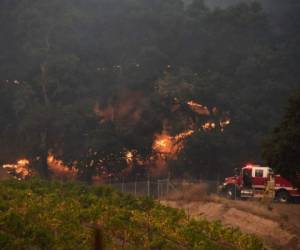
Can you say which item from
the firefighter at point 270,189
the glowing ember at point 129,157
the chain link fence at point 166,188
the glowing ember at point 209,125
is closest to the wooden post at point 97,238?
the firefighter at point 270,189

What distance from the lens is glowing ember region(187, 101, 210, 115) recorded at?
5981 cm

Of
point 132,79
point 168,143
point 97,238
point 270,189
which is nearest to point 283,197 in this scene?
point 270,189

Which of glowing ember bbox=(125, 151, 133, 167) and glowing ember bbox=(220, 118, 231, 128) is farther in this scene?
glowing ember bbox=(220, 118, 231, 128)

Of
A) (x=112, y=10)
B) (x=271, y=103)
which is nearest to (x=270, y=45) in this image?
(x=271, y=103)

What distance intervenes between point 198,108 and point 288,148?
28842 millimetres

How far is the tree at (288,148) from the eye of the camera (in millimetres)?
31844

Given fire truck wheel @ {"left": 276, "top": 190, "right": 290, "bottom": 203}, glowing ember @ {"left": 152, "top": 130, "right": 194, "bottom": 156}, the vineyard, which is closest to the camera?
the vineyard

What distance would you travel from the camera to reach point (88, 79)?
64188mm

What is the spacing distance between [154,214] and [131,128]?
32349 millimetres

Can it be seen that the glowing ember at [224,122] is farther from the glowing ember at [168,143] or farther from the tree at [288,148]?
the tree at [288,148]

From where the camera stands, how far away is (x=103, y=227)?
21406mm

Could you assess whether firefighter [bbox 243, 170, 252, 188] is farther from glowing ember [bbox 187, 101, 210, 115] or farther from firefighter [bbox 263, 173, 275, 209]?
glowing ember [bbox 187, 101, 210, 115]

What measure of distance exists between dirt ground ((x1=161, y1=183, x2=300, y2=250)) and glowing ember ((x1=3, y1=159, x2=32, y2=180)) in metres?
22.0

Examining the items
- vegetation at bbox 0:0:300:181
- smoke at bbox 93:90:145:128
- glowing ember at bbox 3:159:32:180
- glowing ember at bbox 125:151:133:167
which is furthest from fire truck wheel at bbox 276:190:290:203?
glowing ember at bbox 3:159:32:180
